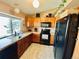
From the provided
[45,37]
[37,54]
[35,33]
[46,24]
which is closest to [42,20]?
[46,24]

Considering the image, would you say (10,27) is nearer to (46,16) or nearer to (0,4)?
(0,4)

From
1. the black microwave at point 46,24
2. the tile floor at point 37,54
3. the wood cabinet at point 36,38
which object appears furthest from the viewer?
the black microwave at point 46,24

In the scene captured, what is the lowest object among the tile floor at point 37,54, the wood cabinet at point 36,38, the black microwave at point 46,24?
the tile floor at point 37,54

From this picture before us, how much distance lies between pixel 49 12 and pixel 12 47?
20.3ft

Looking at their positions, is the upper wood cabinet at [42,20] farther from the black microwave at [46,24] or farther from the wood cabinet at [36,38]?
the wood cabinet at [36,38]

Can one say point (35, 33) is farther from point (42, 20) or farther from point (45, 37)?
point (42, 20)

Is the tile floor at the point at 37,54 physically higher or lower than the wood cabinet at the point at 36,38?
lower

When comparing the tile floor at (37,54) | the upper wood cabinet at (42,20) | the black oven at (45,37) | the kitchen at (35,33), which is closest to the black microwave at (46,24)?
the kitchen at (35,33)

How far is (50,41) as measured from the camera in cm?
552

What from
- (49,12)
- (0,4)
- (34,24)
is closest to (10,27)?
(0,4)

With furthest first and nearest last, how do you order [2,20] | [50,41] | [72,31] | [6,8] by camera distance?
[50,41]
[2,20]
[6,8]
[72,31]

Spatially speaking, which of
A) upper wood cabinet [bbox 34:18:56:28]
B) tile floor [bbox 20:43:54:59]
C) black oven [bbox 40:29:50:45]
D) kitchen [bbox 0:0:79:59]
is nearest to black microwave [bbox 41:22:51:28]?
kitchen [bbox 0:0:79:59]

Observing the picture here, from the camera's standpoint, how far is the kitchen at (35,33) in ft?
3.50

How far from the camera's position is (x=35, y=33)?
5918 millimetres
